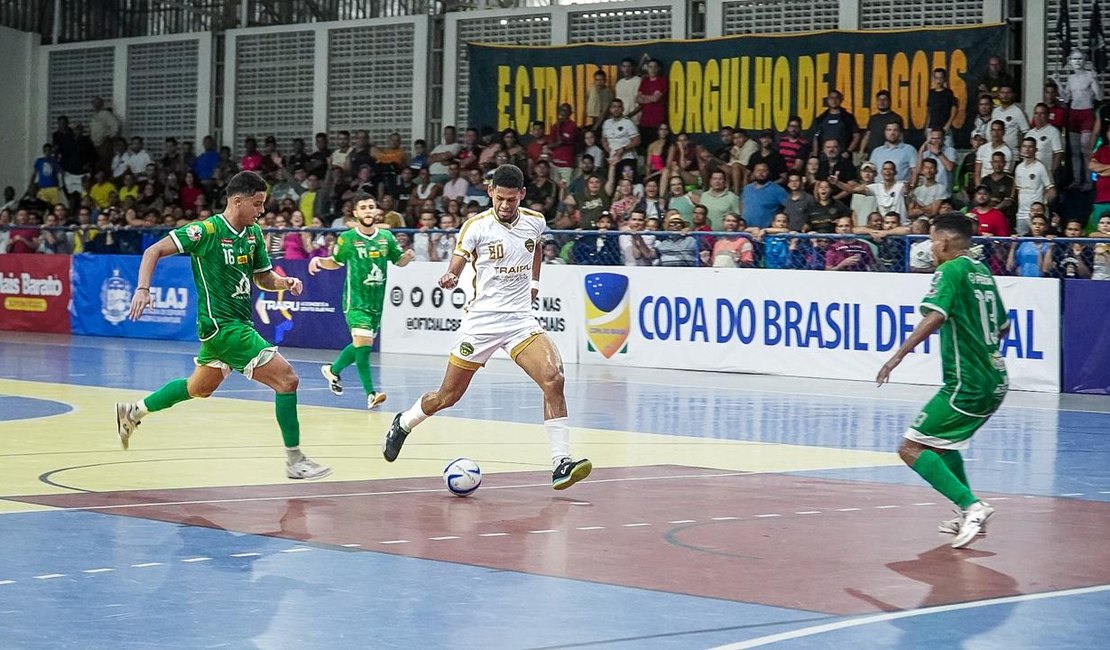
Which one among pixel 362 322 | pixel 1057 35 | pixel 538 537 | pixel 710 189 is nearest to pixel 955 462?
pixel 538 537

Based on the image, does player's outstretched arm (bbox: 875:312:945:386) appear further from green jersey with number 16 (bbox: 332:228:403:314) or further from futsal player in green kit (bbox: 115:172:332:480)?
green jersey with number 16 (bbox: 332:228:403:314)

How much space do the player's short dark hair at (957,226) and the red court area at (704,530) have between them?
1.75 metres

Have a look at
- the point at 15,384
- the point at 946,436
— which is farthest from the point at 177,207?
the point at 946,436

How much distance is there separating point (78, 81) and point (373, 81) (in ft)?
30.6

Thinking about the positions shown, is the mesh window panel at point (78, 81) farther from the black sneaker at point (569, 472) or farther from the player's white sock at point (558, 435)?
the black sneaker at point (569, 472)

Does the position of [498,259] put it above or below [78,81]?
below

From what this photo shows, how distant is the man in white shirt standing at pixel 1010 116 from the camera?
2286 centimetres

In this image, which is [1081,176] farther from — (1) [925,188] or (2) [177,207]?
(2) [177,207]

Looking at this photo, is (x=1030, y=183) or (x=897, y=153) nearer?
(x=1030, y=183)

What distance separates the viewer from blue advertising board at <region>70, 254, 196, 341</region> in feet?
96.6

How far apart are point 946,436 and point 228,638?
14.9 ft

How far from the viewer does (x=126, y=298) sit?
29.9 metres

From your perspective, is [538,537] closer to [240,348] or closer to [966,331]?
[966,331]

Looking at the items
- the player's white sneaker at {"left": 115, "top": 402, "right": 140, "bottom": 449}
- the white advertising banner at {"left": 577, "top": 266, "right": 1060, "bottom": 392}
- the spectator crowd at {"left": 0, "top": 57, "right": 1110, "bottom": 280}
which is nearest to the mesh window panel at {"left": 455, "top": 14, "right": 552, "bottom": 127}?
the spectator crowd at {"left": 0, "top": 57, "right": 1110, "bottom": 280}
